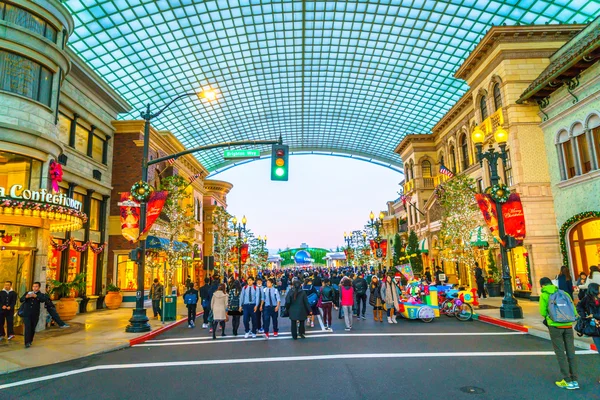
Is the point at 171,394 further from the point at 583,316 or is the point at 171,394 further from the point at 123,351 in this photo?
the point at 583,316

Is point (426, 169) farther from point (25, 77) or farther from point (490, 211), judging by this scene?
point (25, 77)

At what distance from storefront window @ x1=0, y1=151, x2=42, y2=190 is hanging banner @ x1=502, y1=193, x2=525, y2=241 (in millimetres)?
19370

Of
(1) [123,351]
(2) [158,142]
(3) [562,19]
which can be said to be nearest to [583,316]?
(1) [123,351]

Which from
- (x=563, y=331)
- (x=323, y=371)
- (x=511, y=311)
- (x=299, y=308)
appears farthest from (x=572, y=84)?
(x=323, y=371)

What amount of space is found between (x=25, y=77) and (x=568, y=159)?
82.0ft

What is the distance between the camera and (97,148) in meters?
24.7

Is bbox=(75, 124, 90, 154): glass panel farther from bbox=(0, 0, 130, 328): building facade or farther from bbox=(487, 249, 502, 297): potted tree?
bbox=(487, 249, 502, 297): potted tree

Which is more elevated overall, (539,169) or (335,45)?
(335,45)

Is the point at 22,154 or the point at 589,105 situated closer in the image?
the point at 22,154

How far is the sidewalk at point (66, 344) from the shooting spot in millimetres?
9438

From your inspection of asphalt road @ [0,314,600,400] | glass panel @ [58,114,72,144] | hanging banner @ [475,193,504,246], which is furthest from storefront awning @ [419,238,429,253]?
glass panel @ [58,114,72,144]

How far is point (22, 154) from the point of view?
1402cm

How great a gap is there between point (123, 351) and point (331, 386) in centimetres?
684

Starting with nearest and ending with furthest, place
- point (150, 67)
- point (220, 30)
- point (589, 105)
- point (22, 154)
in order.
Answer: point (22, 154)
point (589, 105)
point (220, 30)
point (150, 67)
